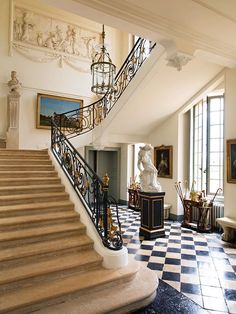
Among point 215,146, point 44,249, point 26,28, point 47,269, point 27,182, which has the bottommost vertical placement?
point 47,269

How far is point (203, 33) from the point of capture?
4168 mm

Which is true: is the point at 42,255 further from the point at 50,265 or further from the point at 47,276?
the point at 47,276

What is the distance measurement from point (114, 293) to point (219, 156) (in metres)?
5.00

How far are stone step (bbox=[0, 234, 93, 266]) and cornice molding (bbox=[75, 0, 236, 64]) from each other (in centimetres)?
328

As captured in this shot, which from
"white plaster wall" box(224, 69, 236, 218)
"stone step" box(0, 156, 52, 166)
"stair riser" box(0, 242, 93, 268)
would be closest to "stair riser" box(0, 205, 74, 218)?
"stair riser" box(0, 242, 93, 268)

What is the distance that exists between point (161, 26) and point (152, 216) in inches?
150

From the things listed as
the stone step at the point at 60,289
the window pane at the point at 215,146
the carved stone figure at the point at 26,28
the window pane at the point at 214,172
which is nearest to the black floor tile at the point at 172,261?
the stone step at the point at 60,289

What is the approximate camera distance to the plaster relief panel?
8.49 metres

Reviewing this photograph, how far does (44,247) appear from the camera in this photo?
3172mm

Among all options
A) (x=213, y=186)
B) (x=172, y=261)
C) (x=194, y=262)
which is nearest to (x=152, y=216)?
(x=172, y=261)

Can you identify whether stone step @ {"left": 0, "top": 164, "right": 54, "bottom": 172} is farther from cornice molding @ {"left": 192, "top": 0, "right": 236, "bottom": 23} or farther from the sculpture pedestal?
cornice molding @ {"left": 192, "top": 0, "right": 236, "bottom": 23}

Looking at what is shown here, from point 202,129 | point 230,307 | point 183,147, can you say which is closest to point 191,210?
point 183,147

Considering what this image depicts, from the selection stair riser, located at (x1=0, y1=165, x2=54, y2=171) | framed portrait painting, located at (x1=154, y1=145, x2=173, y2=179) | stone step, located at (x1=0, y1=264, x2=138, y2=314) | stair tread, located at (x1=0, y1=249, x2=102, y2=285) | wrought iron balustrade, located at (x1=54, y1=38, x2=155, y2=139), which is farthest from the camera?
framed portrait painting, located at (x1=154, y1=145, x2=173, y2=179)

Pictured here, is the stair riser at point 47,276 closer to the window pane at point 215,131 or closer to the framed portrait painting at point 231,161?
the framed portrait painting at point 231,161
